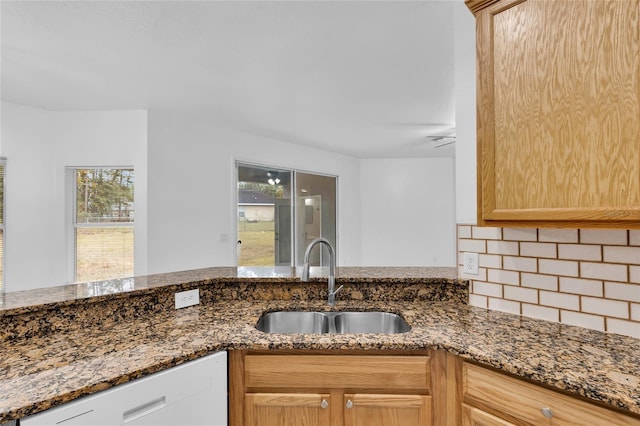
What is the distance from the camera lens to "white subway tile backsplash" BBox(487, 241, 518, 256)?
5.14 ft

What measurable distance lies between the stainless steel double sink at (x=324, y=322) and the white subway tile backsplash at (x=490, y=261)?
511 millimetres

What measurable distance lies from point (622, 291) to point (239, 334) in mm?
1398

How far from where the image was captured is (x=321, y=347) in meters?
1.27

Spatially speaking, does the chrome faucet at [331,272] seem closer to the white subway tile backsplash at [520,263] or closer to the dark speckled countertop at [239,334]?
the dark speckled countertop at [239,334]

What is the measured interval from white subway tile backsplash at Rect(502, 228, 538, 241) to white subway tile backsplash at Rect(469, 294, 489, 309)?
0.31 meters

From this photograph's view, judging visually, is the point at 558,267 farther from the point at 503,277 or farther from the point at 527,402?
the point at 527,402

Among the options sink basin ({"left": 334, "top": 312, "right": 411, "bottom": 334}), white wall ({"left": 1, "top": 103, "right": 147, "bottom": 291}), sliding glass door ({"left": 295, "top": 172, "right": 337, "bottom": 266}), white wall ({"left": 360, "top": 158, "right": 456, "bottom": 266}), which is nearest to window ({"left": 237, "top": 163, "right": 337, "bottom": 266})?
sliding glass door ({"left": 295, "top": 172, "right": 337, "bottom": 266})

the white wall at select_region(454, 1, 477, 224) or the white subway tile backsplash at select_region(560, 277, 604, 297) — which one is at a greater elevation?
the white wall at select_region(454, 1, 477, 224)

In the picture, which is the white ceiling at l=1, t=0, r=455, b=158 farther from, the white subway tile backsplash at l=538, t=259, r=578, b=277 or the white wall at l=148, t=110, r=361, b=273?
the white subway tile backsplash at l=538, t=259, r=578, b=277

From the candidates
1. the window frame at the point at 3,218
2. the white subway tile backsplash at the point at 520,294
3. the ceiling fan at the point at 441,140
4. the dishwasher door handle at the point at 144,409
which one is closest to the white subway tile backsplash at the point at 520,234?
the white subway tile backsplash at the point at 520,294

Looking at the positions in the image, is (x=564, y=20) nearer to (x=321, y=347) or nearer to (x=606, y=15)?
(x=606, y=15)

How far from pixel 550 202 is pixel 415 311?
0.74 m

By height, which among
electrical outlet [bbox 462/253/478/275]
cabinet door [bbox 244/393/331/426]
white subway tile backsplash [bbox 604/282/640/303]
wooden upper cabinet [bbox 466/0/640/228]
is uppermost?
wooden upper cabinet [bbox 466/0/640/228]

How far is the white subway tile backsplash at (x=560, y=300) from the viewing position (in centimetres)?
140
